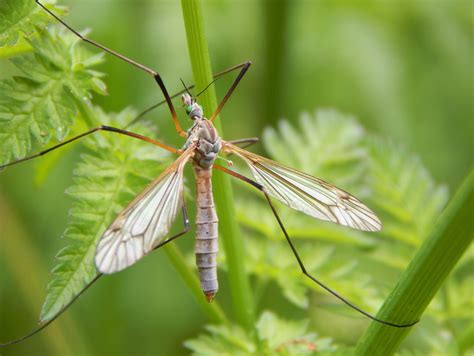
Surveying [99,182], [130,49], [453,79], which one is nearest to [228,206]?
[99,182]

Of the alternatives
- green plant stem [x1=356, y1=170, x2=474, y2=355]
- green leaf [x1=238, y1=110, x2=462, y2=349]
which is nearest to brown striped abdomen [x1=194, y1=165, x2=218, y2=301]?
green leaf [x1=238, y1=110, x2=462, y2=349]

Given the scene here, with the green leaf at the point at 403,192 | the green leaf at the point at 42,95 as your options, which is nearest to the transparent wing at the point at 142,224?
the green leaf at the point at 42,95

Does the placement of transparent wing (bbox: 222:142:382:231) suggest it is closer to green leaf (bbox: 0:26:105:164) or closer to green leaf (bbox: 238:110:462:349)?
Answer: green leaf (bbox: 238:110:462:349)

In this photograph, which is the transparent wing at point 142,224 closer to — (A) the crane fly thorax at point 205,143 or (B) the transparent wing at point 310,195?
(A) the crane fly thorax at point 205,143

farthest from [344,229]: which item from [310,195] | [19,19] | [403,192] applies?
[19,19]

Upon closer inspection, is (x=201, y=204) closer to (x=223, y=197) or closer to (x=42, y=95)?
(x=223, y=197)

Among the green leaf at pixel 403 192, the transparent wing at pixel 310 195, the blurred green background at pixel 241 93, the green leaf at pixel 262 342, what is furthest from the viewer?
A: the blurred green background at pixel 241 93
